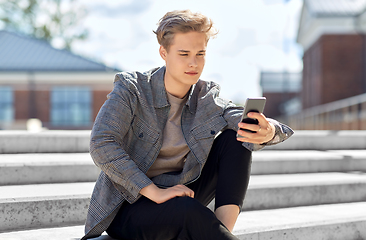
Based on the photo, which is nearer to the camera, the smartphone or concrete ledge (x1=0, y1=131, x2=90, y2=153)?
the smartphone

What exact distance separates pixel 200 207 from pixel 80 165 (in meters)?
1.56

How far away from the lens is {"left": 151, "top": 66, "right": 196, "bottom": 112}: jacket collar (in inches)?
79.0

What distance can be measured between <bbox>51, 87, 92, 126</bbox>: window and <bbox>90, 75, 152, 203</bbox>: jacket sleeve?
2084 centimetres

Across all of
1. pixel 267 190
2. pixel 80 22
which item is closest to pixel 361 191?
pixel 267 190

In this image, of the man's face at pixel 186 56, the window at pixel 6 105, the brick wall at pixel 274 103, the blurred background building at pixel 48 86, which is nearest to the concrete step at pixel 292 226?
the man's face at pixel 186 56

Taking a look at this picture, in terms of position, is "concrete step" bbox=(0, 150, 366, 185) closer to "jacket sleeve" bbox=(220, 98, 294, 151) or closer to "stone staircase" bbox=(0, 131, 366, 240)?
"stone staircase" bbox=(0, 131, 366, 240)

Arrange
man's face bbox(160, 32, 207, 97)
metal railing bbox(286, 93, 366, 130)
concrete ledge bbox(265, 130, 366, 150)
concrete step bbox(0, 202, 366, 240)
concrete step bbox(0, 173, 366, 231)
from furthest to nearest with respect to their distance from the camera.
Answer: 1. metal railing bbox(286, 93, 366, 130)
2. concrete ledge bbox(265, 130, 366, 150)
3. concrete step bbox(0, 173, 366, 231)
4. concrete step bbox(0, 202, 366, 240)
5. man's face bbox(160, 32, 207, 97)

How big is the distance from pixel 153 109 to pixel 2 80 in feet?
71.6

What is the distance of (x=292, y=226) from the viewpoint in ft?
7.90

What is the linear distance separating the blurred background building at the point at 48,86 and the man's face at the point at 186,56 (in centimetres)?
1989

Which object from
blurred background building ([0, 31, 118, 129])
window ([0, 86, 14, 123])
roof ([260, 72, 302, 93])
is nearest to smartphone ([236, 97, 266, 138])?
blurred background building ([0, 31, 118, 129])

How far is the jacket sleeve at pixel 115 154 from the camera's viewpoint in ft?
5.74

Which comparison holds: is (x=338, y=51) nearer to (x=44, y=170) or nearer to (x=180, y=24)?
(x=44, y=170)

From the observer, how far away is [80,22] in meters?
26.4
